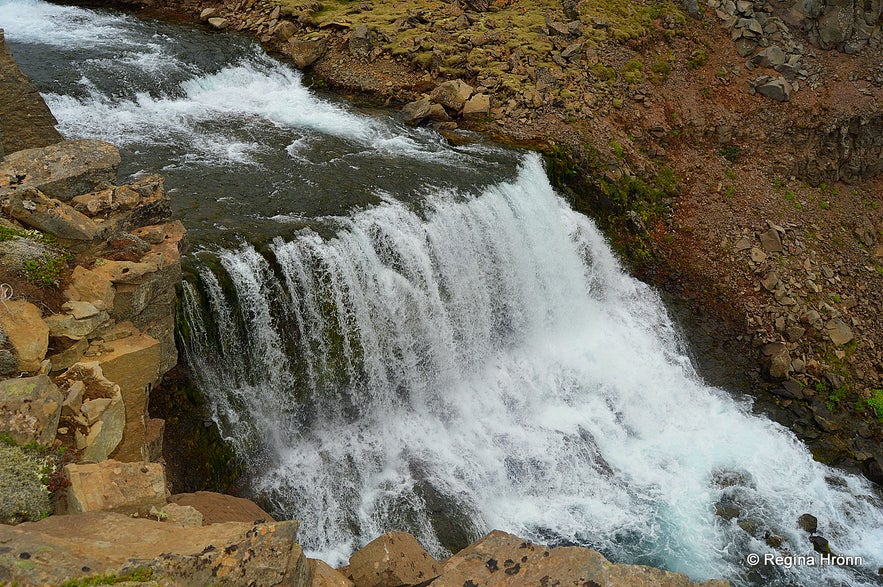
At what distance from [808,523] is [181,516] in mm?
10984

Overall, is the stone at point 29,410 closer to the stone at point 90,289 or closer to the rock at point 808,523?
the stone at point 90,289

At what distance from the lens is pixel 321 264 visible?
12117mm

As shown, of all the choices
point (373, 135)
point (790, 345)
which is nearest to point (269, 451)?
point (373, 135)

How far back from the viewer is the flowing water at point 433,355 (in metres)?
11.4

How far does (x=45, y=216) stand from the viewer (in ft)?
28.0

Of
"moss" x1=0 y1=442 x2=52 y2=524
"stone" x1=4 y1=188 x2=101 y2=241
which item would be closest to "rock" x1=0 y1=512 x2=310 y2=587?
"moss" x1=0 y1=442 x2=52 y2=524

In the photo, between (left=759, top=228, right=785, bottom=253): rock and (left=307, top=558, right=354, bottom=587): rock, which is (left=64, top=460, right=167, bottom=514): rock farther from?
(left=759, top=228, right=785, bottom=253): rock

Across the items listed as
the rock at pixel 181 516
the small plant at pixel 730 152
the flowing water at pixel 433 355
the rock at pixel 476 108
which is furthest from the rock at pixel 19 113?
the small plant at pixel 730 152

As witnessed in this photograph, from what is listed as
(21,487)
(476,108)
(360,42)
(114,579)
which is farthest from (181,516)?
(360,42)

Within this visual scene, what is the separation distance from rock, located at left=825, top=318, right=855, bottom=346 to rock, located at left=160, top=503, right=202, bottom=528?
49.7 ft

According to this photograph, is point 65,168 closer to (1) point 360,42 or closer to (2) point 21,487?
(2) point 21,487

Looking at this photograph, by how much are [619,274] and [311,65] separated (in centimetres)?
1048

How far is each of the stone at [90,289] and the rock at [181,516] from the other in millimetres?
2886

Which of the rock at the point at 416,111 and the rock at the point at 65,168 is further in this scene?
the rock at the point at 416,111
